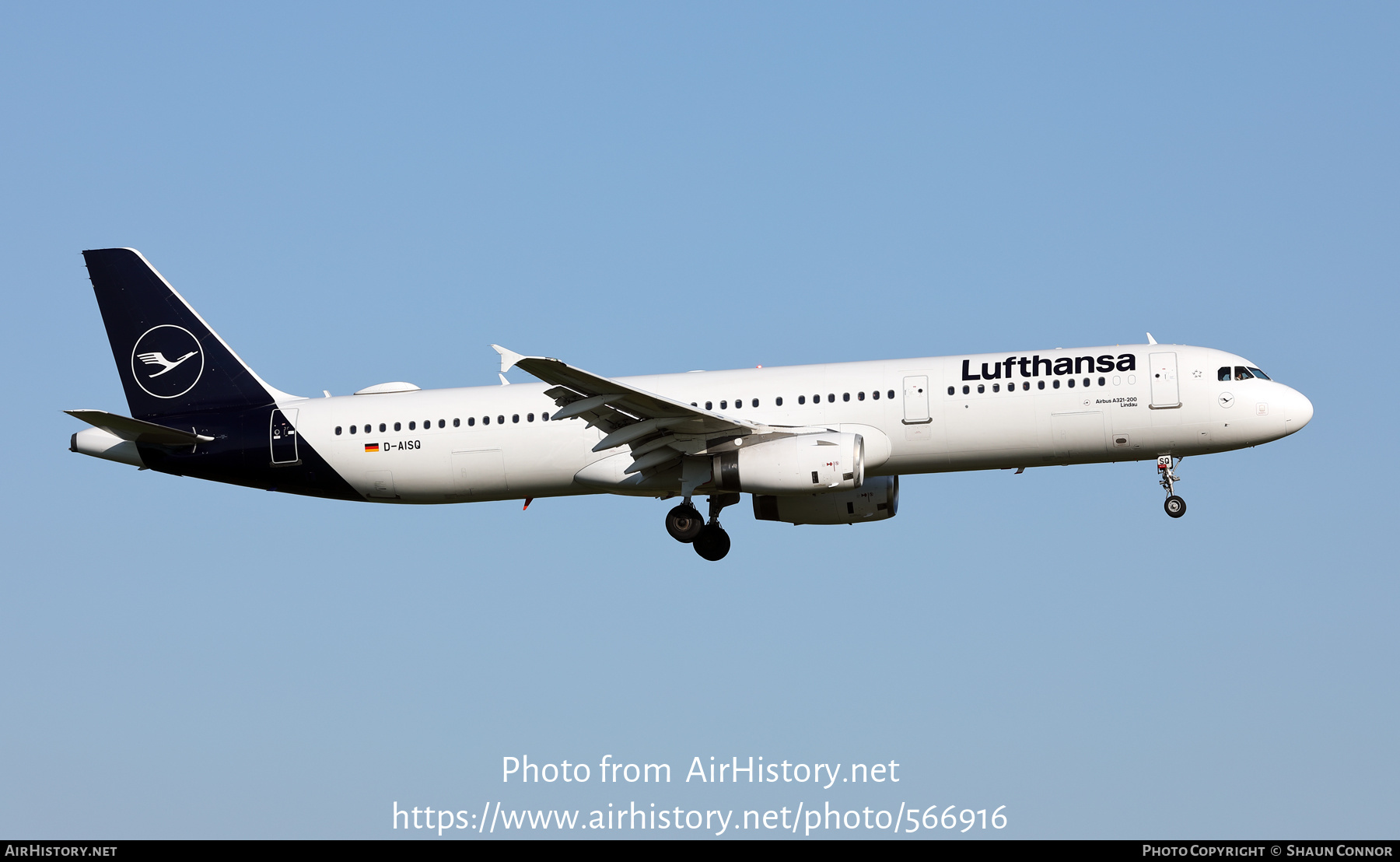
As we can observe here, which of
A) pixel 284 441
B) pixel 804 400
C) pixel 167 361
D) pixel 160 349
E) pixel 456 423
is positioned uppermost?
pixel 160 349

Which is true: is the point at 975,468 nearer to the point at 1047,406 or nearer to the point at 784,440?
the point at 1047,406

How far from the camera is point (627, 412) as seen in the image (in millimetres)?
38812

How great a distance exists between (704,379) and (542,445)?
14.8 feet

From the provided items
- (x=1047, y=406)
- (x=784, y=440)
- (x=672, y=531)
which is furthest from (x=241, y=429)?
(x=1047, y=406)

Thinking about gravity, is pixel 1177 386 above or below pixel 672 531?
above

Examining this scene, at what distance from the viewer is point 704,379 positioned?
4134 cm

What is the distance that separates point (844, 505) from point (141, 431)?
18532mm

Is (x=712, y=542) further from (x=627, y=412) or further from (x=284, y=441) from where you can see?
(x=284, y=441)

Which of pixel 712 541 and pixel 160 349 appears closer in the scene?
pixel 712 541

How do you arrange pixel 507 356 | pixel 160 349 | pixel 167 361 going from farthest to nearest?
pixel 160 349
pixel 167 361
pixel 507 356

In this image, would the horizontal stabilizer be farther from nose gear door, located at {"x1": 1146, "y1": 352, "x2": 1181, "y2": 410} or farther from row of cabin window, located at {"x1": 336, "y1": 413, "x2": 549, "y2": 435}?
nose gear door, located at {"x1": 1146, "y1": 352, "x2": 1181, "y2": 410}

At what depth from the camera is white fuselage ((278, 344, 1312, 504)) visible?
38.8 m

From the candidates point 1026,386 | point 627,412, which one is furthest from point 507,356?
point 1026,386

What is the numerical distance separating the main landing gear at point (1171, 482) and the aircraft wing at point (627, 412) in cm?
985
